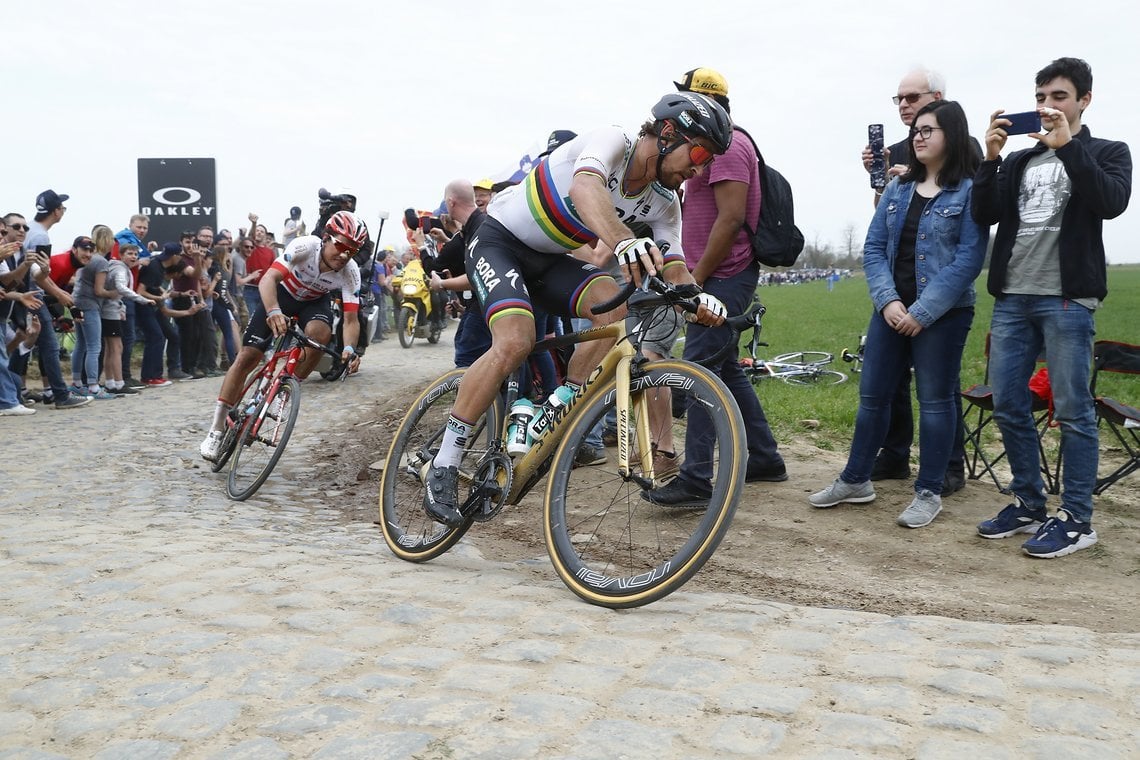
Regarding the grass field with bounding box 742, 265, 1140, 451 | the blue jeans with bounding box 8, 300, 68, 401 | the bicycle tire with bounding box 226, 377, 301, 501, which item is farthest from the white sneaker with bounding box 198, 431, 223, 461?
the blue jeans with bounding box 8, 300, 68, 401

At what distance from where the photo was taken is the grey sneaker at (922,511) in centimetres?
554

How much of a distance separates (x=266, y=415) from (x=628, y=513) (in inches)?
131

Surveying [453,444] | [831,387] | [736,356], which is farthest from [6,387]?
[831,387]

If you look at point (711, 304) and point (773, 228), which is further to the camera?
point (773, 228)

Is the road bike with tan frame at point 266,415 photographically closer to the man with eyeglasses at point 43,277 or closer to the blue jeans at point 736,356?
the blue jeans at point 736,356

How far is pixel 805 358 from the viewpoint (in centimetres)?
1539

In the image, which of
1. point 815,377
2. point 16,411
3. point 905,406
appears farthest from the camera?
point 815,377

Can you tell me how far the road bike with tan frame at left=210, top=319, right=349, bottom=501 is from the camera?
7.16 metres

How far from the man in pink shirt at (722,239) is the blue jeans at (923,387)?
0.76 metres

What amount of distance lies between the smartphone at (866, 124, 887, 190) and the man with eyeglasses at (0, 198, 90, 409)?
364 inches

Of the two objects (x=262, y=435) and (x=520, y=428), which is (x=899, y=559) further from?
(x=262, y=435)

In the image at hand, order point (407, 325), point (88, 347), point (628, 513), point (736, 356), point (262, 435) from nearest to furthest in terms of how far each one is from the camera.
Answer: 1. point (628, 513)
2. point (736, 356)
3. point (262, 435)
4. point (88, 347)
5. point (407, 325)

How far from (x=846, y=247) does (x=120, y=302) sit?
16048cm

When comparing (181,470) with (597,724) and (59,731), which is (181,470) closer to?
(59,731)
